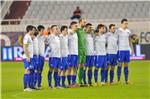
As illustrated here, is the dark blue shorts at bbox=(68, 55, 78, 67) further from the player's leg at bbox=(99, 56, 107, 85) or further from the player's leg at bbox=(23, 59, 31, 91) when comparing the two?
the player's leg at bbox=(23, 59, 31, 91)

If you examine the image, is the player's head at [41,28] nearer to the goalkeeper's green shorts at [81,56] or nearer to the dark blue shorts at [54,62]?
the dark blue shorts at [54,62]

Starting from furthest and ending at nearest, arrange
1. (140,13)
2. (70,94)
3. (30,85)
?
(140,13), (30,85), (70,94)

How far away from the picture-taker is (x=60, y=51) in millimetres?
20797

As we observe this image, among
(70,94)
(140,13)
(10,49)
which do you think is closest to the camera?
(70,94)

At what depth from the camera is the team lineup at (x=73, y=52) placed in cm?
2031

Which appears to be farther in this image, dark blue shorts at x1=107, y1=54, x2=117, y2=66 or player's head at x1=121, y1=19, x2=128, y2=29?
dark blue shorts at x1=107, y1=54, x2=117, y2=66

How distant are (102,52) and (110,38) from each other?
55 centimetres

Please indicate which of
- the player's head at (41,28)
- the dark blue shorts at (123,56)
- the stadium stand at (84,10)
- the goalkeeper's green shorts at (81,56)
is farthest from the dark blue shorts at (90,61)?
the stadium stand at (84,10)

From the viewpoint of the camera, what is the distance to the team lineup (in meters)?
20.3

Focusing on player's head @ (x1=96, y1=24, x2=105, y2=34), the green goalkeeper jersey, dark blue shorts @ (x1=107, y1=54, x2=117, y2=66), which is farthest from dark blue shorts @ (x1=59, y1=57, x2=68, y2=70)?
dark blue shorts @ (x1=107, y1=54, x2=117, y2=66)

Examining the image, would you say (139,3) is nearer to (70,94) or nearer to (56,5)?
(56,5)

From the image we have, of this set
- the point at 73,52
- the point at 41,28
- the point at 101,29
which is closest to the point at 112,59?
the point at 101,29

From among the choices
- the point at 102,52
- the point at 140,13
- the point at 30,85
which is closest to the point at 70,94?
the point at 30,85

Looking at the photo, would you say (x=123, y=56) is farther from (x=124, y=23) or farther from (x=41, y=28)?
(x=41, y=28)
